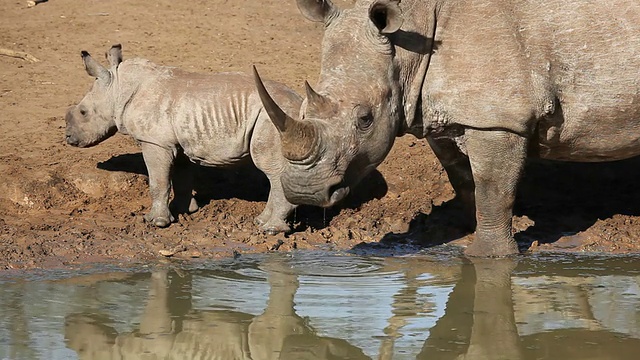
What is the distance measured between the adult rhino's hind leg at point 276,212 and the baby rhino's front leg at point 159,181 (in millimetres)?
793

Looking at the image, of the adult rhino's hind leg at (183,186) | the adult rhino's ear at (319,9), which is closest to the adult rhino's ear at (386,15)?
the adult rhino's ear at (319,9)

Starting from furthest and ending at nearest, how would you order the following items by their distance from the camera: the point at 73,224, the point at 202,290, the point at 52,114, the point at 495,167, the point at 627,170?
the point at 52,114, the point at 627,170, the point at 73,224, the point at 495,167, the point at 202,290

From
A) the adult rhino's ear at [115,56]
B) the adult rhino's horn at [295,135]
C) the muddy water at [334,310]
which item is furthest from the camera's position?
the adult rhino's ear at [115,56]

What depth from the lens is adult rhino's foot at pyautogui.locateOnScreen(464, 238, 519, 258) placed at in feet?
28.5

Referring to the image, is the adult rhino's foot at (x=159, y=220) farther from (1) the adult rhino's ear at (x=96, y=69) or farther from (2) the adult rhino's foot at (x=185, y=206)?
(1) the adult rhino's ear at (x=96, y=69)

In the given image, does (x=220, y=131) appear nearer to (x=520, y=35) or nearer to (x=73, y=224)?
(x=73, y=224)

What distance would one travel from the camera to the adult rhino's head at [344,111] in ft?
24.8

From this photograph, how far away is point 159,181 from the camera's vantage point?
984 cm

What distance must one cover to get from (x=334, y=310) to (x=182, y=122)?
10.9 feet

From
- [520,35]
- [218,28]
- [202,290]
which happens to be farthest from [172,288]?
[218,28]

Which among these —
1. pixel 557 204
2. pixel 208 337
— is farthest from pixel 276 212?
pixel 208 337

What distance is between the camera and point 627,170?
1052 centimetres

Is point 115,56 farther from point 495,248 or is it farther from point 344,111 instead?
point 495,248

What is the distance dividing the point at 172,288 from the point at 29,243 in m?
1.58
